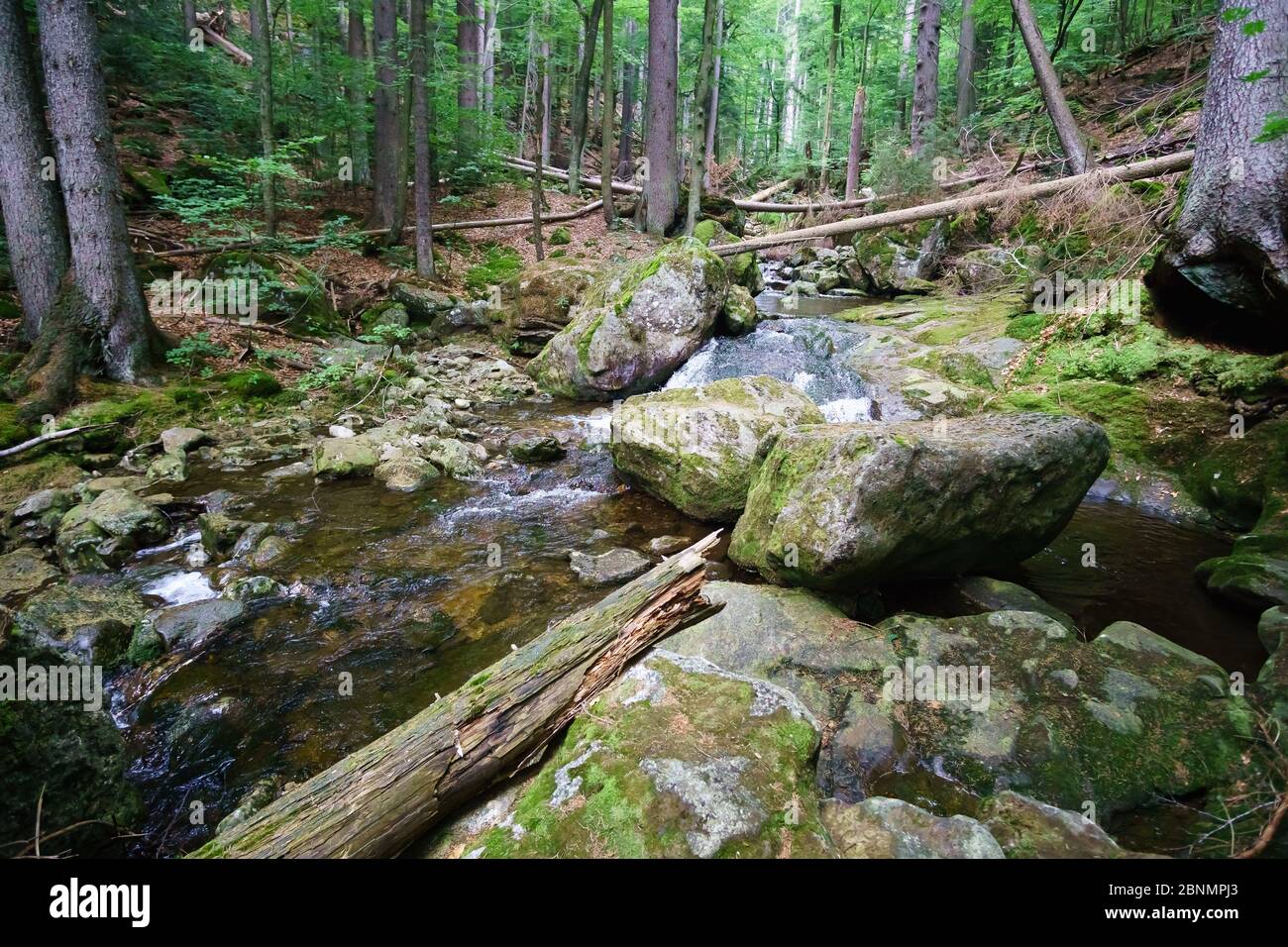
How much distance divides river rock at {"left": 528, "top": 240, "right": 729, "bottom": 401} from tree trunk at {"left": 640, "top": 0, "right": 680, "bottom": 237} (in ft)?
21.1

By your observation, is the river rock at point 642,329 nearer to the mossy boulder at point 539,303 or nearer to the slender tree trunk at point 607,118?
the mossy boulder at point 539,303

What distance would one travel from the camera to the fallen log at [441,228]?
11.0m

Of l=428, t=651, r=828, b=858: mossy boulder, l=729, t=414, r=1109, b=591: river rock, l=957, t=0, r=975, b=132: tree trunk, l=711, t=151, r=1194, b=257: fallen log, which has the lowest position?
l=428, t=651, r=828, b=858: mossy boulder

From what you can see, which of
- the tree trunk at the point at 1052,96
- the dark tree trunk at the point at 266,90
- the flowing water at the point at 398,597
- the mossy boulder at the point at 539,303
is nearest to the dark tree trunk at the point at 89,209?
the flowing water at the point at 398,597

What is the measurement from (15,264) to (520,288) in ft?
26.0

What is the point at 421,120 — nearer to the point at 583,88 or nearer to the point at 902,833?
the point at 583,88

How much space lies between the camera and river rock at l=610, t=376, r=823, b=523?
21.9 feet

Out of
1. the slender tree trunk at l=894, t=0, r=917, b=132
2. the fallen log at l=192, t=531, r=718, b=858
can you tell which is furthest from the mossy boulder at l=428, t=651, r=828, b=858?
the slender tree trunk at l=894, t=0, r=917, b=132

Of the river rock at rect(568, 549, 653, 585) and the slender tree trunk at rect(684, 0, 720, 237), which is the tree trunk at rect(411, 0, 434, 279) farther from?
the river rock at rect(568, 549, 653, 585)

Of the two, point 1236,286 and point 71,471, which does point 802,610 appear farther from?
point 71,471

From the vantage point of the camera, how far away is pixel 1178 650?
12.6 feet

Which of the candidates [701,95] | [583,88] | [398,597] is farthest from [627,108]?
[398,597]

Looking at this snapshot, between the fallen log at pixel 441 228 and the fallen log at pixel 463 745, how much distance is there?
1109 centimetres
